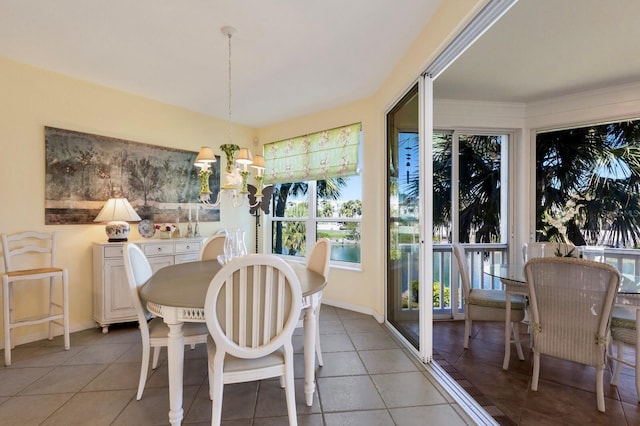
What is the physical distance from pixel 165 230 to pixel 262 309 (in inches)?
104

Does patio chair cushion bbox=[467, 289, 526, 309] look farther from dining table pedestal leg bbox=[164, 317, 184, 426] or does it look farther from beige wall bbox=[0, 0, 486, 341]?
dining table pedestal leg bbox=[164, 317, 184, 426]

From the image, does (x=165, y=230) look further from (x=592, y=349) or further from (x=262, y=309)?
(x=592, y=349)

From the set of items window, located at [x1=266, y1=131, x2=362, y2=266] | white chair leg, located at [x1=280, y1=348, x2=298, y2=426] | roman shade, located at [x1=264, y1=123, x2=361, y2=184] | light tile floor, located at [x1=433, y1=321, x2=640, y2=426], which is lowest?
light tile floor, located at [x1=433, y1=321, x2=640, y2=426]

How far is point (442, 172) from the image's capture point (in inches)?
148

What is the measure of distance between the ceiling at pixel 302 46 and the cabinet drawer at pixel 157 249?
1777mm

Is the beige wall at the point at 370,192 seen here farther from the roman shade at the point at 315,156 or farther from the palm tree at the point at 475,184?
the palm tree at the point at 475,184

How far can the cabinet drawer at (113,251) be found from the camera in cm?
311

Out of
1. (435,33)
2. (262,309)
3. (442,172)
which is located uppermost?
(435,33)

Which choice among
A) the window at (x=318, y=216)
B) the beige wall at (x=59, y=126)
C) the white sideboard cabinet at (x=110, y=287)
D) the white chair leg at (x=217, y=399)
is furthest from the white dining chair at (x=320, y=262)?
the beige wall at (x=59, y=126)

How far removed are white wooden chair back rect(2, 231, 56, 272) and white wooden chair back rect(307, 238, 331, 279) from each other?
255 cm

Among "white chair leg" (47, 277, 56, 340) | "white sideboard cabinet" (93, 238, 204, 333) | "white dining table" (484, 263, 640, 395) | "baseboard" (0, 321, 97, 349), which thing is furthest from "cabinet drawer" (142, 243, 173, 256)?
"white dining table" (484, 263, 640, 395)

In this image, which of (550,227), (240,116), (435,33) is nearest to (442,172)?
(550,227)

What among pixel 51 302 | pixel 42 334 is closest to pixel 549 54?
pixel 51 302

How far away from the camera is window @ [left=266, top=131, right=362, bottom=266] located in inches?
159
